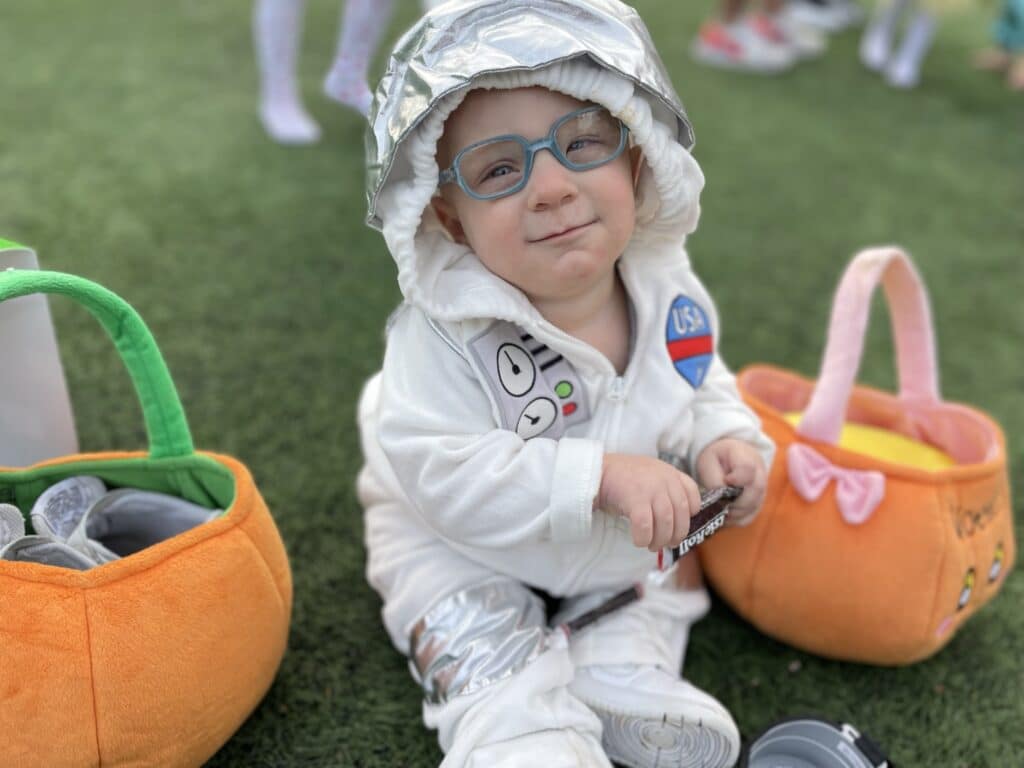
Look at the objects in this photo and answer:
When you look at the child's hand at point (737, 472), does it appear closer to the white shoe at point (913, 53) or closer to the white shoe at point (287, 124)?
the white shoe at point (287, 124)

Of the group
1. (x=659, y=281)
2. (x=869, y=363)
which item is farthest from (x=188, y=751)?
(x=869, y=363)

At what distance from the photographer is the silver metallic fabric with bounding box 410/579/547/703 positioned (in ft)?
3.70

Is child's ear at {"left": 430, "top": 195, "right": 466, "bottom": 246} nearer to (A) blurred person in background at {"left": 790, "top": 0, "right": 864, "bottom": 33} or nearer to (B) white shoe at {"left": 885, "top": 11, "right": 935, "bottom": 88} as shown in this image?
(B) white shoe at {"left": 885, "top": 11, "right": 935, "bottom": 88}

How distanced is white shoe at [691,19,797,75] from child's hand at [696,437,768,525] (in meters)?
2.86

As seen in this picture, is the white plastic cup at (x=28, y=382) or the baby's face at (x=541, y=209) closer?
the baby's face at (x=541, y=209)

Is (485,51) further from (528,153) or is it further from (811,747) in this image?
(811,747)

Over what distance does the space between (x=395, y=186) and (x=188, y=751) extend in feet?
2.14

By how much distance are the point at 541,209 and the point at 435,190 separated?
0.12 m

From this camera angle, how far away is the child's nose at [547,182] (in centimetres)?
102

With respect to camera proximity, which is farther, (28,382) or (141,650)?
(28,382)

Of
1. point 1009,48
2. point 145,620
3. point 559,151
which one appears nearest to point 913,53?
point 1009,48

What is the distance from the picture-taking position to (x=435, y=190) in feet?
3.41

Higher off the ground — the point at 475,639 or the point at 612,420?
the point at 612,420

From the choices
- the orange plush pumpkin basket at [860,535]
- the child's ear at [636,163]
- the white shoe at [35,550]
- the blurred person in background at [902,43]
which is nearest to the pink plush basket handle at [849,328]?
the orange plush pumpkin basket at [860,535]
